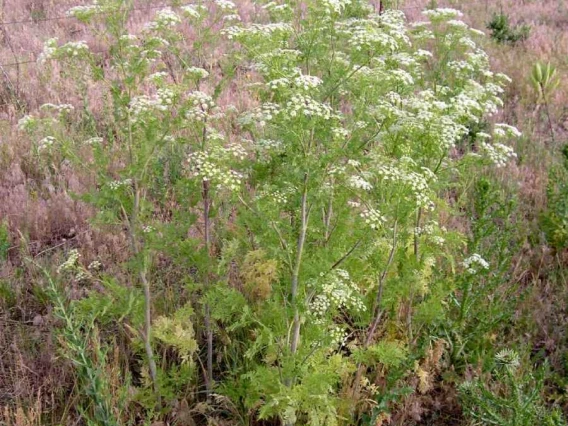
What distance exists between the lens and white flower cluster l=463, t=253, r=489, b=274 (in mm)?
3921

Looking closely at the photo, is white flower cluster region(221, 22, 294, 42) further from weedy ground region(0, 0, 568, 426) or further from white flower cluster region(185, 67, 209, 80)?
weedy ground region(0, 0, 568, 426)

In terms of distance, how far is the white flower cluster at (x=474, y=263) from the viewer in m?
3.92

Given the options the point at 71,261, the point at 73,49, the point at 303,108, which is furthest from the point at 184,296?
the point at 303,108

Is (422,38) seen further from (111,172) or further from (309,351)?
(111,172)

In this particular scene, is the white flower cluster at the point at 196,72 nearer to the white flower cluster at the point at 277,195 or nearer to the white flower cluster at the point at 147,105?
the white flower cluster at the point at 147,105

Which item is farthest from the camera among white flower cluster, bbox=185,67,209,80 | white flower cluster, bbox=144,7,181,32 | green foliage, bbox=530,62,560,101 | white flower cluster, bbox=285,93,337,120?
green foliage, bbox=530,62,560,101

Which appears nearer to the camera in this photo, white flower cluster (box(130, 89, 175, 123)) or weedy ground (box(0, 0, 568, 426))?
white flower cluster (box(130, 89, 175, 123))

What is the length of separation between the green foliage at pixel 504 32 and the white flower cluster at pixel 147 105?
884cm

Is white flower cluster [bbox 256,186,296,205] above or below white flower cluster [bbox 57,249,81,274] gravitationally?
above

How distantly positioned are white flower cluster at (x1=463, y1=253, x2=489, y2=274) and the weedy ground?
9.3 inches

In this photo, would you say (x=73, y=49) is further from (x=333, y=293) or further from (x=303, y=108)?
(x=333, y=293)

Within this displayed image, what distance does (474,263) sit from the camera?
434cm

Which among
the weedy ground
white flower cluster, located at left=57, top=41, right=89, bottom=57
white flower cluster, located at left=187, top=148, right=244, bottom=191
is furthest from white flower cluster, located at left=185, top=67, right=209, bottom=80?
the weedy ground

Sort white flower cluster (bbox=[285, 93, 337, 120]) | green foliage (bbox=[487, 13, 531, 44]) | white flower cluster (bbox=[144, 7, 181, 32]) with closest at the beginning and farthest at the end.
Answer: white flower cluster (bbox=[285, 93, 337, 120])
white flower cluster (bbox=[144, 7, 181, 32])
green foliage (bbox=[487, 13, 531, 44])
